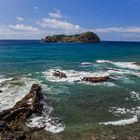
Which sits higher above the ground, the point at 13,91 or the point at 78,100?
the point at 78,100

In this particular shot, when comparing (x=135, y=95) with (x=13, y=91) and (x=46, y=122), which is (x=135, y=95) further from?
(x=13, y=91)

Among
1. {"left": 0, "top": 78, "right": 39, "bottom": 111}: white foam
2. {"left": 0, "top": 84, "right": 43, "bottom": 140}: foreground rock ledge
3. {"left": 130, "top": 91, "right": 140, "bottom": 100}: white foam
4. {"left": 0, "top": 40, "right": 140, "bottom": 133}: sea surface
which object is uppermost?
{"left": 0, "top": 84, "right": 43, "bottom": 140}: foreground rock ledge

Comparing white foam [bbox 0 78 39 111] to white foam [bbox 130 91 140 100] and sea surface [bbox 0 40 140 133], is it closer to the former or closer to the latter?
sea surface [bbox 0 40 140 133]

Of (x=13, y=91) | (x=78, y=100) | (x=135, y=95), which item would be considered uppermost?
(x=135, y=95)

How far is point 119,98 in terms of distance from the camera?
31703mm

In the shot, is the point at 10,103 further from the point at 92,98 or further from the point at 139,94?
the point at 139,94

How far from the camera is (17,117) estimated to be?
2378 centimetres

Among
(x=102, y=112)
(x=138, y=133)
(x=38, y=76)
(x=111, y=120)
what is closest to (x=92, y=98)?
(x=102, y=112)

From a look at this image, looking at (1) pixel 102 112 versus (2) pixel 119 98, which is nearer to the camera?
(1) pixel 102 112

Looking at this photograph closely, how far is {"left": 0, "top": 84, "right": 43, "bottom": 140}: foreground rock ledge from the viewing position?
19.5m

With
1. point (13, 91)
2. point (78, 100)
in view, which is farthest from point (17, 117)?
point (13, 91)

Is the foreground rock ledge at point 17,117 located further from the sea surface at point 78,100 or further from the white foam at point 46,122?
the sea surface at point 78,100

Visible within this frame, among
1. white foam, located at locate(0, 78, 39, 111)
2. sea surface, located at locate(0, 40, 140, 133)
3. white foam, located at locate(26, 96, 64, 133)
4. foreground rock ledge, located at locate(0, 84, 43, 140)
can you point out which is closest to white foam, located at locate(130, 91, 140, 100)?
sea surface, located at locate(0, 40, 140, 133)

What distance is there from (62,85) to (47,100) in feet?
27.0
